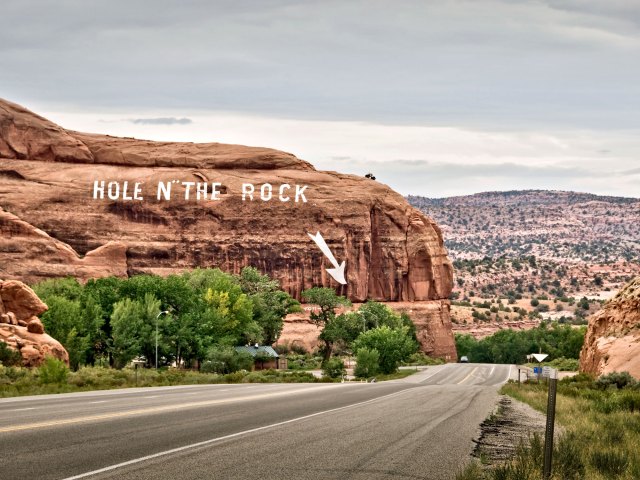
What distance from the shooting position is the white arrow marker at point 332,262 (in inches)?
5472

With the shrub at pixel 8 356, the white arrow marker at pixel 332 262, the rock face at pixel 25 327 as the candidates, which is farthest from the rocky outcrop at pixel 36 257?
the shrub at pixel 8 356

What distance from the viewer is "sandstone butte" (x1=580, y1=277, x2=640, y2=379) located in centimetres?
4294

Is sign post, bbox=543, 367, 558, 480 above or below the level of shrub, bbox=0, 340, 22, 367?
above

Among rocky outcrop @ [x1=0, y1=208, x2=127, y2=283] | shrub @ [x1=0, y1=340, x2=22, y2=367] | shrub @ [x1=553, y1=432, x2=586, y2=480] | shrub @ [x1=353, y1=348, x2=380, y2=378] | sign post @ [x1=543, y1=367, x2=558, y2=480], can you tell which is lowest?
shrub @ [x1=353, y1=348, x2=380, y2=378]

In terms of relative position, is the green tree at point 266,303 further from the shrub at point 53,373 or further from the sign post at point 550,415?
the sign post at point 550,415

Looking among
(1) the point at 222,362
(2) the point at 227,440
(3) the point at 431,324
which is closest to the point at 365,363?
(1) the point at 222,362

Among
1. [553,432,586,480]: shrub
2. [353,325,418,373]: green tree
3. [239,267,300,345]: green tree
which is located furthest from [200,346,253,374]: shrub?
[553,432,586,480]: shrub

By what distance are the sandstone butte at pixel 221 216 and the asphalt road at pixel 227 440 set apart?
104 m

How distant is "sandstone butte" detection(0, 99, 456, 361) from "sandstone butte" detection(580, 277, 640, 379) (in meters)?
79.4

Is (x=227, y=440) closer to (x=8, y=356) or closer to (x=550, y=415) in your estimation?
(x=550, y=415)

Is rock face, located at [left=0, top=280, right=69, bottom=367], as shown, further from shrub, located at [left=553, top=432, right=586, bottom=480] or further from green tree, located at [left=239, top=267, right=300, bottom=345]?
green tree, located at [left=239, top=267, right=300, bottom=345]

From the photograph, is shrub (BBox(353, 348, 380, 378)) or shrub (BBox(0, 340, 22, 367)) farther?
shrub (BBox(353, 348, 380, 378))

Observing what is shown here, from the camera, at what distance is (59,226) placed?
130750 millimetres

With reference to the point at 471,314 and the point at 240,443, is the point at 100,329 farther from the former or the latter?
the point at 471,314
